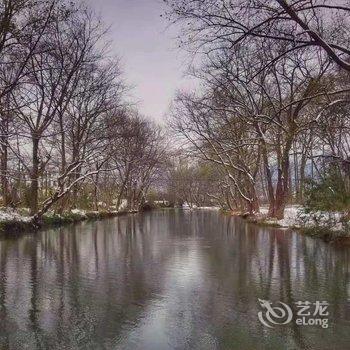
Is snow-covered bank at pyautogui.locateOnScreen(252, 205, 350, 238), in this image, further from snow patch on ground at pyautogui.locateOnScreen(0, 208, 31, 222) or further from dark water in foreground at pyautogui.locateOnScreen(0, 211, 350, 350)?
snow patch on ground at pyautogui.locateOnScreen(0, 208, 31, 222)

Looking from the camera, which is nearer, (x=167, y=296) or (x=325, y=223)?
(x=167, y=296)

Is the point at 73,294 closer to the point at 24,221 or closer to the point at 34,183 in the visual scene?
the point at 24,221

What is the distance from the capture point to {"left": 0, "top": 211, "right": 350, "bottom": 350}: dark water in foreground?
621 centimetres

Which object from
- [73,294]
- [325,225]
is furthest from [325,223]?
[73,294]

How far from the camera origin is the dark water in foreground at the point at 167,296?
6211 millimetres

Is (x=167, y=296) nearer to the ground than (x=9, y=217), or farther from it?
nearer to the ground

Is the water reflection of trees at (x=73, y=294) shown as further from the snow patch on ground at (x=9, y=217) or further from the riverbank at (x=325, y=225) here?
the snow patch on ground at (x=9, y=217)

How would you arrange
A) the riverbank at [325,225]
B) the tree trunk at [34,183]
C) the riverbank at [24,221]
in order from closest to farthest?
1. the riverbank at [325,225]
2. the riverbank at [24,221]
3. the tree trunk at [34,183]

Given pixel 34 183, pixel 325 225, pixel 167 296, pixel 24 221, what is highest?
pixel 34 183

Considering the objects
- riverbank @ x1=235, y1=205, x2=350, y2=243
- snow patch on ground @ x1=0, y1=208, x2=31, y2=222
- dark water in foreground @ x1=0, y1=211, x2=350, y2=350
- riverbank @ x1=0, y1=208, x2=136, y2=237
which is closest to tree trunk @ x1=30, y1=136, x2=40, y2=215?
riverbank @ x1=0, y1=208, x2=136, y2=237

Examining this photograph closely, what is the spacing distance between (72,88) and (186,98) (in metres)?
11.5

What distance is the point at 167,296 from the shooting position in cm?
882

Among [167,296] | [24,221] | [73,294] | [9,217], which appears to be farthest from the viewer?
[24,221]

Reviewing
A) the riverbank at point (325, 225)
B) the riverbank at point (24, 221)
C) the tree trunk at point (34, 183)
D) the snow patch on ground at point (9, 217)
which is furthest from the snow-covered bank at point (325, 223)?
the tree trunk at point (34, 183)
